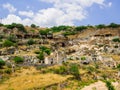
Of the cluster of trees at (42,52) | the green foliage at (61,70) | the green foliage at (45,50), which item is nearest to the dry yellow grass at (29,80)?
the green foliage at (61,70)

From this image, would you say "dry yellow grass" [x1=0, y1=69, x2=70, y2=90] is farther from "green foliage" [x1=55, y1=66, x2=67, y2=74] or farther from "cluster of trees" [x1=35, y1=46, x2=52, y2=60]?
"cluster of trees" [x1=35, y1=46, x2=52, y2=60]

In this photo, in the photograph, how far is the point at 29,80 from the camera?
4084 cm

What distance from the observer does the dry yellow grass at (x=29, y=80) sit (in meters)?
38.7

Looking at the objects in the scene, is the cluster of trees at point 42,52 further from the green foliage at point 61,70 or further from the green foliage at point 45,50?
the green foliage at point 61,70

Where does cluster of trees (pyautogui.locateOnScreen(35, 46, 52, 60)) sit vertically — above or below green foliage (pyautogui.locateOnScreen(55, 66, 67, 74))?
above

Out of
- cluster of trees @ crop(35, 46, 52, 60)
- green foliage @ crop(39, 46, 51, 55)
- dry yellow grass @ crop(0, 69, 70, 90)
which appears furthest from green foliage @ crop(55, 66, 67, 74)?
green foliage @ crop(39, 46, 51, 55)

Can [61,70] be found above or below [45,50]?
below

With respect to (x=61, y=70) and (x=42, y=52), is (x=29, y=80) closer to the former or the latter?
(x=61, y=70)

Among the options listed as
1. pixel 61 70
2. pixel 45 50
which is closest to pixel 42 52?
pixel 45 50

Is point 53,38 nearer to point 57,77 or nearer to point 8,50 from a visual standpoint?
point 8,50

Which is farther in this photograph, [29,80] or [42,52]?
[42,52]

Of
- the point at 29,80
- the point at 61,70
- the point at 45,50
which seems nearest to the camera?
the point at 29,80

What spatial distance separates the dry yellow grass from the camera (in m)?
38.7

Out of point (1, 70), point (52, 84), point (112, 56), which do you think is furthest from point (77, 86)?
point (112, 56)
